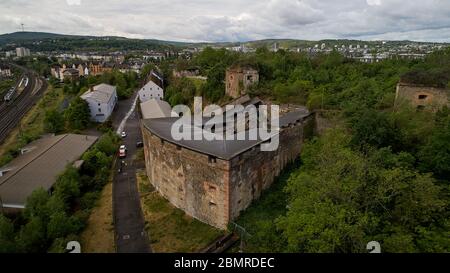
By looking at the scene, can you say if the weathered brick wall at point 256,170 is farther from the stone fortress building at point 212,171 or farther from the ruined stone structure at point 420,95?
the ruined stone structure at point 420,95

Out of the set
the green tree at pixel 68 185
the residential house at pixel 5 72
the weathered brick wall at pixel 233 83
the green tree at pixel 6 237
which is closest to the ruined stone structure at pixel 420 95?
the weathered brick wall at pixel 233 83

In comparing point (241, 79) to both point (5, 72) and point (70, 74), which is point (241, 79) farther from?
point (5, 72)

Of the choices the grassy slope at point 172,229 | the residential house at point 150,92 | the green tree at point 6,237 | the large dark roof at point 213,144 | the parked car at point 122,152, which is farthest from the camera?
the residential house at point 150,92

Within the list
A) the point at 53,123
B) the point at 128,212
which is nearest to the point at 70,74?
the point at 53,123

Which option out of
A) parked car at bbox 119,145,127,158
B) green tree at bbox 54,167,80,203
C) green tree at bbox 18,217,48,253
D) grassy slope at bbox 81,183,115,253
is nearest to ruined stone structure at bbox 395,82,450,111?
grassy slope at bbox 81,183,115,253

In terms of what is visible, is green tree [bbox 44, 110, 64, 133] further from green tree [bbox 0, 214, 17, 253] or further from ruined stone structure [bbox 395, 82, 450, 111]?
ruined stone structure [bbox 395, 82, 450, 111]

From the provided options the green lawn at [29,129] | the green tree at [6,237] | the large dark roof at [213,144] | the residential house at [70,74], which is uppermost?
the residential house at [70,74]

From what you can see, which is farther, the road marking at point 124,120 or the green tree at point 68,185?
the road marking at point 124,120
